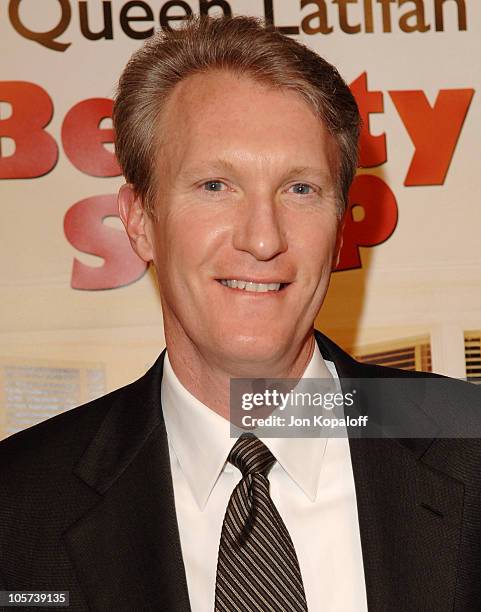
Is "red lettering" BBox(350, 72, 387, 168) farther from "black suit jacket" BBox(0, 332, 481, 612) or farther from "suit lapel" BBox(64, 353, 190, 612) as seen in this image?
"suit lapel" BBox(64, 353, 190, 612)

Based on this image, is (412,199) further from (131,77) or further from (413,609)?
(413,609)

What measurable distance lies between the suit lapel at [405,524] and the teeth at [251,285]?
0.95 feet

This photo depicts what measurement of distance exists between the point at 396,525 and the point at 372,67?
49.7 inches

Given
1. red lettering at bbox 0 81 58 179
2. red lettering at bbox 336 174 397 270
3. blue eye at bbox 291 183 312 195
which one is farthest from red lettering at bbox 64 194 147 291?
blue eye at bbox 291 183 312 195

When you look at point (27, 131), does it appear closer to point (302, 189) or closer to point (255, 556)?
point (302, 189)

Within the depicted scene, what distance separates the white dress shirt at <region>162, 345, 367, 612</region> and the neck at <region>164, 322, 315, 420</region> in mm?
28

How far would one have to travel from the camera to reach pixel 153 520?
64.7 inches

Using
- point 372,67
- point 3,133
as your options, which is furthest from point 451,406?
point 3,133

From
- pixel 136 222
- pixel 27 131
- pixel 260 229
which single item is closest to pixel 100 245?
pixel 27 131

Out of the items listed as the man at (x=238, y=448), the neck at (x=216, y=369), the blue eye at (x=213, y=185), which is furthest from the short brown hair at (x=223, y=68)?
the neck at (x=216, y=369)

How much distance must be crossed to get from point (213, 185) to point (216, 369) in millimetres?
316

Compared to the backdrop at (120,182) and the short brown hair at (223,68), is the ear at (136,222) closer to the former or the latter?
the short brown hair at (223,68)

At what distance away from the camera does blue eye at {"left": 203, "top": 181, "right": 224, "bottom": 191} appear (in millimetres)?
1686

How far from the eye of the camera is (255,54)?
1.74 metres
